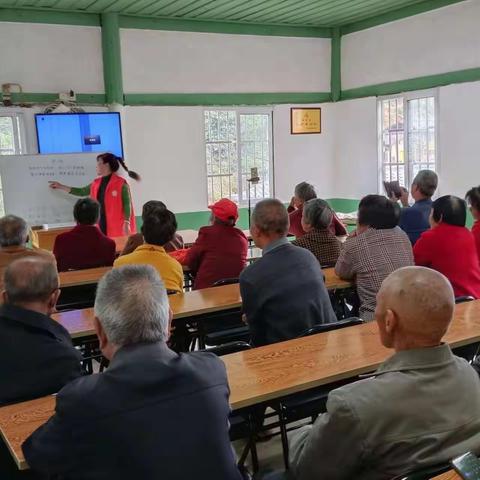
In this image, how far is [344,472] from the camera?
143 cm

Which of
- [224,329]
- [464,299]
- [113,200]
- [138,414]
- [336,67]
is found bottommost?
[224,329]

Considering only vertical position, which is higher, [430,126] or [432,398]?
[430,126]

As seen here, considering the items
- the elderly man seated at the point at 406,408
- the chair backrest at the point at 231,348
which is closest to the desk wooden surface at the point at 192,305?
the chair backrest at the point at 231,348

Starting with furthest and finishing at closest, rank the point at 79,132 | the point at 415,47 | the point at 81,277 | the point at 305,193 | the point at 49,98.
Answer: the point at 415,47, the point at 79,132, the point at 49,98, the point at 305,193, the point at 81,277

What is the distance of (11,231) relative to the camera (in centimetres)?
344

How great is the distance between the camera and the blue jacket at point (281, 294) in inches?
103

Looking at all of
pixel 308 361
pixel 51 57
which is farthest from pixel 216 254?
pixel 51 57

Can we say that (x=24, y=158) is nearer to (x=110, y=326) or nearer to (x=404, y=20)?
(x=404, y=20)

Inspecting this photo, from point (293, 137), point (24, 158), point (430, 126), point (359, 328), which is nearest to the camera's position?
point (359, 328)

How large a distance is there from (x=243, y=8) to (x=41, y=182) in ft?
10.7

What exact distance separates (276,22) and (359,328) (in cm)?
661

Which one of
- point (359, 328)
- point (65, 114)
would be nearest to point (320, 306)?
point (359, 328)

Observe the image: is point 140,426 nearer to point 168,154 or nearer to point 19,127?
point 19,127

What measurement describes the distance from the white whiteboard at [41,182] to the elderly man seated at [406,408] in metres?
5.71
